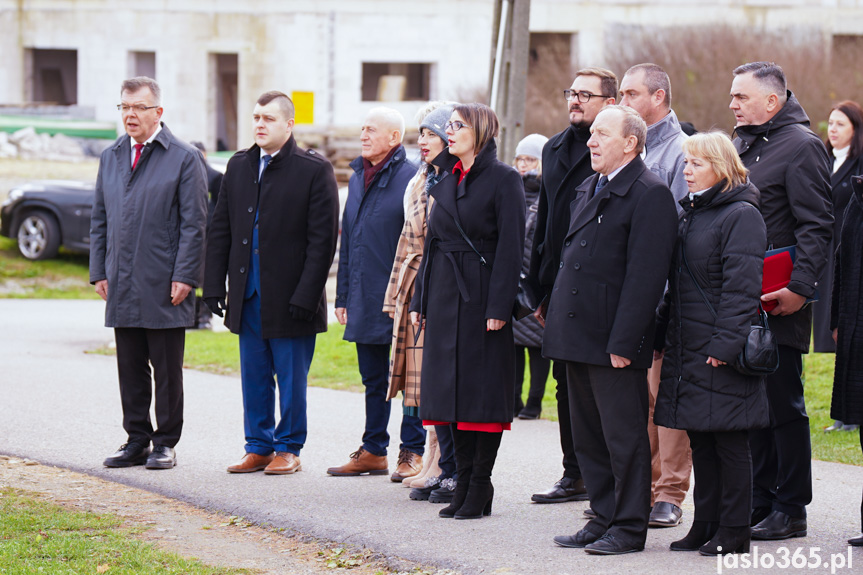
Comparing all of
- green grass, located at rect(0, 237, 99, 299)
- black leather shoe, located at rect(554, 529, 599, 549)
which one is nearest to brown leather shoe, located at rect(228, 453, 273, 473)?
black leather shoe, located at rect(554, 529, 599, 549)

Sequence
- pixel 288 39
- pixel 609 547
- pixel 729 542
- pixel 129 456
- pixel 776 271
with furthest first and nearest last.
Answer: pixel 288 39 → pixel 129 456 → pixel 776 271 → pixel 609 547 → pixel 729 542

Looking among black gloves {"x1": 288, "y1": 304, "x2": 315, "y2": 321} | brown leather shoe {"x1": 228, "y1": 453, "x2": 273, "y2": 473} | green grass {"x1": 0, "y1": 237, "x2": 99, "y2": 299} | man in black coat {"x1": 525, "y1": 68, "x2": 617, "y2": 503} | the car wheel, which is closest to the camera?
man in black coat {"x1": 525, "y1": 68, "x2": 617, "y2": 503}

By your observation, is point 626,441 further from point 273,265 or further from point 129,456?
point 129,456

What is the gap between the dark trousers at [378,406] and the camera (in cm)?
729

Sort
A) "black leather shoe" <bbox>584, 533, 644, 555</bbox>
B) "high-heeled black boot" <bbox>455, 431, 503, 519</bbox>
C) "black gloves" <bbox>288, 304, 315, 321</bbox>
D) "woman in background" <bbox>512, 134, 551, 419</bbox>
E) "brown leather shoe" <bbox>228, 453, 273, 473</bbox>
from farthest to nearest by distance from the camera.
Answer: "woman in background" <bbox>512, 134, 551, 419</bbox> → "brown leather shoe" <bbox>228, 453, 273, 473</bbox> → "black gloves" <bbox>288, 304, 315, 321</bbox> → "high-heeled black boot" <bbox>455, 431, 503, 519</bbox> → "black leather shoe" <bbox>584, 533, 644, 555</bbox>

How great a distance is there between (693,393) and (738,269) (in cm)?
59

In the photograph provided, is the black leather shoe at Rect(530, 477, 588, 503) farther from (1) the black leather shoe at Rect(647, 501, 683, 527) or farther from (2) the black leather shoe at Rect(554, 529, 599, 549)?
(2) the black leather shoe at Rect(554, 529, 599, 549)

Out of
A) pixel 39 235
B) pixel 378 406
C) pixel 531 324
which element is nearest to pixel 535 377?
pixel 531 324

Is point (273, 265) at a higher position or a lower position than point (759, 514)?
higher

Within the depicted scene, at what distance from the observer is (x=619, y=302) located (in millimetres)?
5375

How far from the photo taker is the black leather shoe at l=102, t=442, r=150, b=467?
24.2ft

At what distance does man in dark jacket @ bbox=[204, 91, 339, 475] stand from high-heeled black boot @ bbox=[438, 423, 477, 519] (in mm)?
1415

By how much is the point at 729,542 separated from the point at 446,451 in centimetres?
186

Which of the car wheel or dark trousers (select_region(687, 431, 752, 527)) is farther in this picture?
the car wheel
